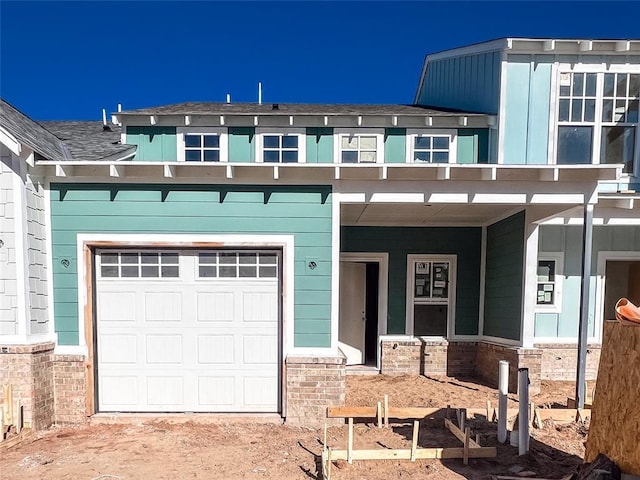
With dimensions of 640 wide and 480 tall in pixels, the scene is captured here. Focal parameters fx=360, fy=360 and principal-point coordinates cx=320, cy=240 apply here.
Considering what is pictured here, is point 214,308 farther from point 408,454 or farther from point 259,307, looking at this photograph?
point 408,454

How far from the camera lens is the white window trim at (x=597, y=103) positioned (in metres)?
7.40

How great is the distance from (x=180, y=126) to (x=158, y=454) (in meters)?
6.45

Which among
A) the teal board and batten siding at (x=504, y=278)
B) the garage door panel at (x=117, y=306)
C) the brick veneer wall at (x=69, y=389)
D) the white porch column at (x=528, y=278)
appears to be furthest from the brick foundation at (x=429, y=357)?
the brick veneer wall at (x=69, y=389)

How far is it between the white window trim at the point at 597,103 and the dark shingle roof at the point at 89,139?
875 cm

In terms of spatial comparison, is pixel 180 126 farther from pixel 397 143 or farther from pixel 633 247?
pixel 633 247

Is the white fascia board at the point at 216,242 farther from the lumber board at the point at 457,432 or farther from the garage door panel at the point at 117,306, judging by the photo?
the lumber board at the point at 457,432

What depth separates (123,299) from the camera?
536 centimetres

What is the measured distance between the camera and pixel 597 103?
24.4 ft

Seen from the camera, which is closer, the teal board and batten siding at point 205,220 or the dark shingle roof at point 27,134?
the dark shingle roof at point 27,134

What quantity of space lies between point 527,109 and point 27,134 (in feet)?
29.9

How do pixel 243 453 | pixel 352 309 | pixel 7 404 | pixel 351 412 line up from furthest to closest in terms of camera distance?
pixel 352 309, pixel 351 412, pixel 7 404, pixel 243 453

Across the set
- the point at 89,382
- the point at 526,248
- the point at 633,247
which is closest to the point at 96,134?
the point at 89,382

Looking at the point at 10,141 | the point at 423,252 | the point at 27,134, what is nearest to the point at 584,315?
the point at 423,252

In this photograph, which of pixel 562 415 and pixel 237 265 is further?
pixel 237 265
